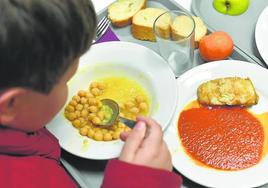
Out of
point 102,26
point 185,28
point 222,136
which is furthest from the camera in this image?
point 102,26

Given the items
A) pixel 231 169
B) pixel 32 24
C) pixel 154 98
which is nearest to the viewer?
pixel 32 24

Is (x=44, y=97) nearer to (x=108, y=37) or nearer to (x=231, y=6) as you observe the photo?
(x=108, y=37)

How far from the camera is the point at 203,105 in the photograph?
32.9 inches

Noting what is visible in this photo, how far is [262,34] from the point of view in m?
0.93

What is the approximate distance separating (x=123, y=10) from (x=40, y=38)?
56 centimetres

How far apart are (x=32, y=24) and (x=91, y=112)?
0.39 metres

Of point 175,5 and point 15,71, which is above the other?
point 15,71

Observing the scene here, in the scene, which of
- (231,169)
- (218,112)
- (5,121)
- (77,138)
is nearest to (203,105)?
(218,112)

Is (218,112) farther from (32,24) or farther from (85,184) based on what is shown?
(32,24)

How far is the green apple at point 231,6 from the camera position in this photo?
99cm

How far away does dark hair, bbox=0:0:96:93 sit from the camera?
1.50 feet

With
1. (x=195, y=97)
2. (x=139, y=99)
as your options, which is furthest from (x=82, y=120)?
(x=195, y=97)

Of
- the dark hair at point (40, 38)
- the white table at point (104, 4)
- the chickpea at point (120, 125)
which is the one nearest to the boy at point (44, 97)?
the dark hair at point (40, 38)

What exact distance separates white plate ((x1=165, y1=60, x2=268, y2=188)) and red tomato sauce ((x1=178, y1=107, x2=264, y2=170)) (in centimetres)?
1
